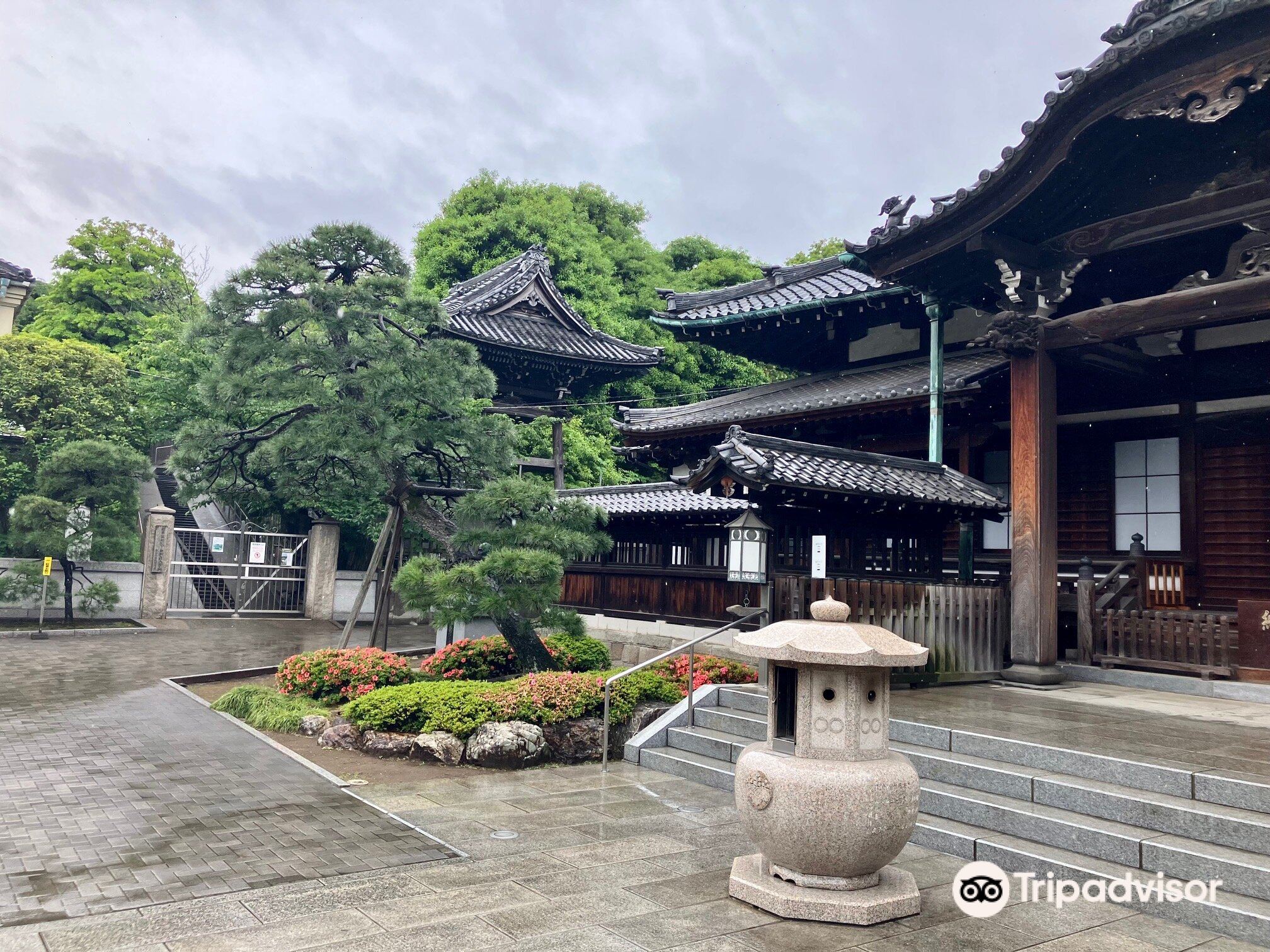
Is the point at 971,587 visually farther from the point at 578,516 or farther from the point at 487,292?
the point at 487,292

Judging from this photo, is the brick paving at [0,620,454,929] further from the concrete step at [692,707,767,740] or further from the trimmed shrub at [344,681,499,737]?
the concrete step at [692,707,767,740]

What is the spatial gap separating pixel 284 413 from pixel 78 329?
3139 cm

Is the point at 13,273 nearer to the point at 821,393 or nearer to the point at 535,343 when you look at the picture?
the point at 535,343

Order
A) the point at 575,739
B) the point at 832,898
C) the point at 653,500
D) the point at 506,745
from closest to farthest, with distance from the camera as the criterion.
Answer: the point at 832,898 → the point at 506,745 → the point at 575,739 → the point at 653,500

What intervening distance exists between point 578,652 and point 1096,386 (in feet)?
28.6

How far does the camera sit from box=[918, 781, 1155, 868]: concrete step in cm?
607

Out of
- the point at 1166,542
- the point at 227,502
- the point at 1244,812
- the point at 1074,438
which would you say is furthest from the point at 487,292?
Answer: the point at 1244,812

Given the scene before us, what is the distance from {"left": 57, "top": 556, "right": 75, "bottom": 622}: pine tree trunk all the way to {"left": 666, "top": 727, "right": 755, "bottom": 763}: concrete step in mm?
18322

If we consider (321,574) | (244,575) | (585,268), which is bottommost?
(244,575)

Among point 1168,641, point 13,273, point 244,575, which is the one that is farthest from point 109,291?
point 1168,641

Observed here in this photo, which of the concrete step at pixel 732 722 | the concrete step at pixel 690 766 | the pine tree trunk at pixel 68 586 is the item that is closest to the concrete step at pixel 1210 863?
the concrete step at pixel 690 766

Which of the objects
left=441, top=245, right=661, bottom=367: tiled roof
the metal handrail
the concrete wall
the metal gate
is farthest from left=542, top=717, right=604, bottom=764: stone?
the metal gate

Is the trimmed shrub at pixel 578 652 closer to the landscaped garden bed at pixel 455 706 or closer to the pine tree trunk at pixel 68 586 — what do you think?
the landscaped garden bed at pixel 455 706

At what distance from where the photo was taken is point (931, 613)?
428 inches
